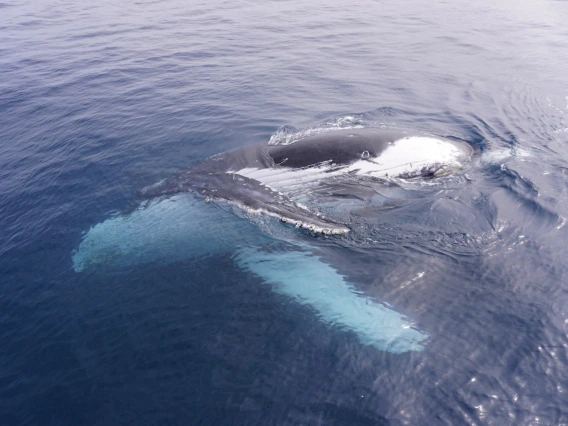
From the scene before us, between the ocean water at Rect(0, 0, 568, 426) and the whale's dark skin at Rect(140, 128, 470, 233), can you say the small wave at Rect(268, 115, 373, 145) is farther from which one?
the whale's dark skin at Rect(140, 128, 470, 233)

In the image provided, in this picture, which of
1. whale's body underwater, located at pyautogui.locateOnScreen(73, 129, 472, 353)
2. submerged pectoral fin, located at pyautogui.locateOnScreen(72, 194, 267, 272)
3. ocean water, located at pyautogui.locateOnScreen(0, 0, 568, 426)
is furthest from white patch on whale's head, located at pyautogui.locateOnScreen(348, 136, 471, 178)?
submerged pectoral fin, located at pyautogui.locateOnScreen(72, 194, 267, 272)

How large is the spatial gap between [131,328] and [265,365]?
381 cm

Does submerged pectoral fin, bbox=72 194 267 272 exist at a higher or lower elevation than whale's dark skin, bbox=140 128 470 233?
lower

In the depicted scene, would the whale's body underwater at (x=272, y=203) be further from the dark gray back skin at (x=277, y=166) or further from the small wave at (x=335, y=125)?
the small wave at (x=335, y=125)

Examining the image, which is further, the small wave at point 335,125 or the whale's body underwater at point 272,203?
the small wave at point 335,125

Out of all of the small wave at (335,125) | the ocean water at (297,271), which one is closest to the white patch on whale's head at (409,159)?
the ocean water at (297,271)

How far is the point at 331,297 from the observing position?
11.2 meters

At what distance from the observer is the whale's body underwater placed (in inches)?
490

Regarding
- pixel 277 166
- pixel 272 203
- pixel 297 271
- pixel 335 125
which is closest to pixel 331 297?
pixel 297 271

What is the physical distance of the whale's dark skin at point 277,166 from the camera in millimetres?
13568

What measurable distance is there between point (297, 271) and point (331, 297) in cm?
143

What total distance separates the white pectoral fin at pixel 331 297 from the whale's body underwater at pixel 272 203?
0.03 m

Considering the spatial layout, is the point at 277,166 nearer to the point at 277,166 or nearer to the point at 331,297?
the point at 277,166

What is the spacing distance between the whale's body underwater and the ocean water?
33 centimetres
